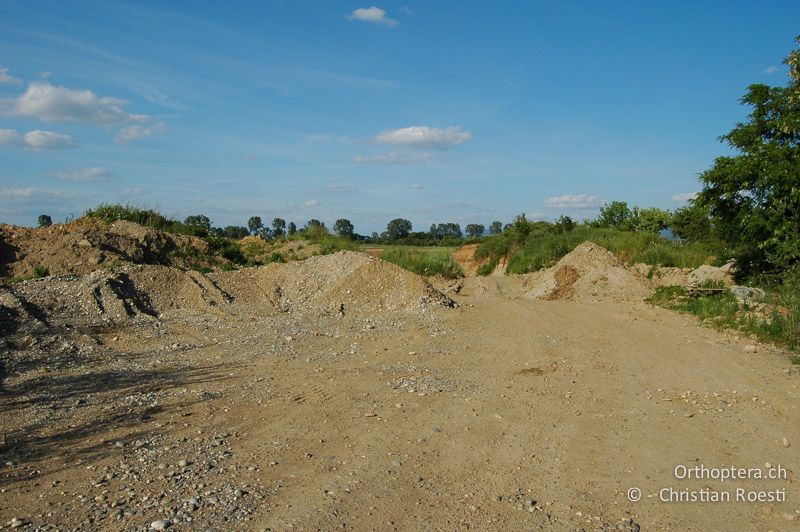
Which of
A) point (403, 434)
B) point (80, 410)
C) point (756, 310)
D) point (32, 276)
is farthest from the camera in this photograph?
point (32, 276)

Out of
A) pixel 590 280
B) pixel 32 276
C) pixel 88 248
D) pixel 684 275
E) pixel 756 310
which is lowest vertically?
pixel 756 310

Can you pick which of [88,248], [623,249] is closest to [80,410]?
[88,248]

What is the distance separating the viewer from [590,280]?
16906mm

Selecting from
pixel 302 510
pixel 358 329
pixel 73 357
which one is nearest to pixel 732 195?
pixel 358 329

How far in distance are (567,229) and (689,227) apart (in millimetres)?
6278

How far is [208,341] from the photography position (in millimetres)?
10477

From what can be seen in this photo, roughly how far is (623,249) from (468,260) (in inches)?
475

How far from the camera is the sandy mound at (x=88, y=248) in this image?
15.1m

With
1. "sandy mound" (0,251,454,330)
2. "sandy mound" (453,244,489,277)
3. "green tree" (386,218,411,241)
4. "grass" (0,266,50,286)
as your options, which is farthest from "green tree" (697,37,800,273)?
"green tree" (386,218,411,241)

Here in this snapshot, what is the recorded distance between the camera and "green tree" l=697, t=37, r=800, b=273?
1184cm

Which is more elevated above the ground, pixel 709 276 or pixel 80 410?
pixel 709 276

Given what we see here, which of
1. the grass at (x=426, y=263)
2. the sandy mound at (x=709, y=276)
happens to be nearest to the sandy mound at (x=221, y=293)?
the grass at (x=426, y=263)

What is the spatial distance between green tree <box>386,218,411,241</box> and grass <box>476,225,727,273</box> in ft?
97.6

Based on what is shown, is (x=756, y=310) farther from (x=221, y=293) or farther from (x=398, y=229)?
(x=398, y=229)
